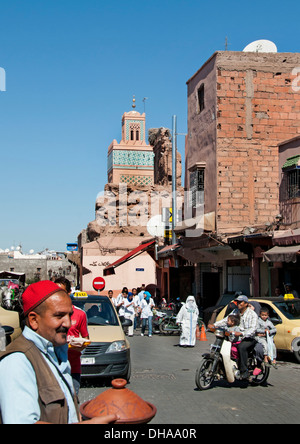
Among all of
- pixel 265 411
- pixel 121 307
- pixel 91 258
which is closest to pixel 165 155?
pixel 91 258

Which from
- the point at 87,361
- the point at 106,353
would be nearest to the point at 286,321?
the point at 106,353

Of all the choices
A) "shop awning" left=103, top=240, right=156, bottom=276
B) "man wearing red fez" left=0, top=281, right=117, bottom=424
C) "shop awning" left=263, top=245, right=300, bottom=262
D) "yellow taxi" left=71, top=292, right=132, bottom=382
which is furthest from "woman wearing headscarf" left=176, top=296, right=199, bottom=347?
"shop awning" left=103, top=240, right=156, bottom=276

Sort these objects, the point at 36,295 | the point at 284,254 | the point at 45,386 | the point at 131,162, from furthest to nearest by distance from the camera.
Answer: the point at 131,162 → the point at 284,254 → the point at 36,295 → the point at 45,386

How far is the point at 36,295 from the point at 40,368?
1.30ft

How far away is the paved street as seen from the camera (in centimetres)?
700

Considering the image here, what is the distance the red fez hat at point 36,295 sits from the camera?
2732 mm

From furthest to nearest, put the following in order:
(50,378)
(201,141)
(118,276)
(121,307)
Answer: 1. (118,276)
2. (201,141)
3. (121,307)
4. (50,378)

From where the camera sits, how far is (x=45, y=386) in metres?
2.51

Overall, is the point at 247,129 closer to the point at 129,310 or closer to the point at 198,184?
the point at 198,184

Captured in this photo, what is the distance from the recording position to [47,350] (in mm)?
2689

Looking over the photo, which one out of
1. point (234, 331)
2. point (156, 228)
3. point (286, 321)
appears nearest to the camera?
point (234, 331)

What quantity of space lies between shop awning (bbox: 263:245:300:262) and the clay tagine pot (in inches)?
524
